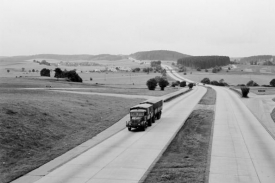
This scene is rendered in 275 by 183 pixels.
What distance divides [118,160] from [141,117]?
12516mm

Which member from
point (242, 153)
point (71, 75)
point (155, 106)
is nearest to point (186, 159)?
point (242, 153)

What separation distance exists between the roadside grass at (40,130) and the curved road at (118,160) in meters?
2.77

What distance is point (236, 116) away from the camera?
51281 millimetres

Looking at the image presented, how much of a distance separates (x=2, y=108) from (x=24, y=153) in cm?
993

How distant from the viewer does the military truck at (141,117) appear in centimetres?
3719

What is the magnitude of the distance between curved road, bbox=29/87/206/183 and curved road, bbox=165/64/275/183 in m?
4.94

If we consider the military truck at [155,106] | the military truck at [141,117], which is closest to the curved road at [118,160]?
the military truck at [141,117]

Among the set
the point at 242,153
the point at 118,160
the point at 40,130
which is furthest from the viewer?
the point at 40,130

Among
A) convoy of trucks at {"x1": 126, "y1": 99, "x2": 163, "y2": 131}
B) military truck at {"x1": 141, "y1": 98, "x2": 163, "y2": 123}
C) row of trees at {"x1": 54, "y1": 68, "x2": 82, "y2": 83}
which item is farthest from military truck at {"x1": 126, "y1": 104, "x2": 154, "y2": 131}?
row of trees at {"x1": 54, "y1": 68, "x2": 82, "y2": 83}

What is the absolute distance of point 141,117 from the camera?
37.7 m

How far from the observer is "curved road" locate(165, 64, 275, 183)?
71.6ft

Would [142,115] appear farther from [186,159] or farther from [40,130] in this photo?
[186,159]

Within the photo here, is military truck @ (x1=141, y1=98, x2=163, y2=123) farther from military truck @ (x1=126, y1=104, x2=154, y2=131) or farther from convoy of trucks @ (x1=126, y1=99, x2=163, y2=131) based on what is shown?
military truck @ (x1=126, y1=104, x2=154, y2=131)

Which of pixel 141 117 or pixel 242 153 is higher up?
pixel 141 117
